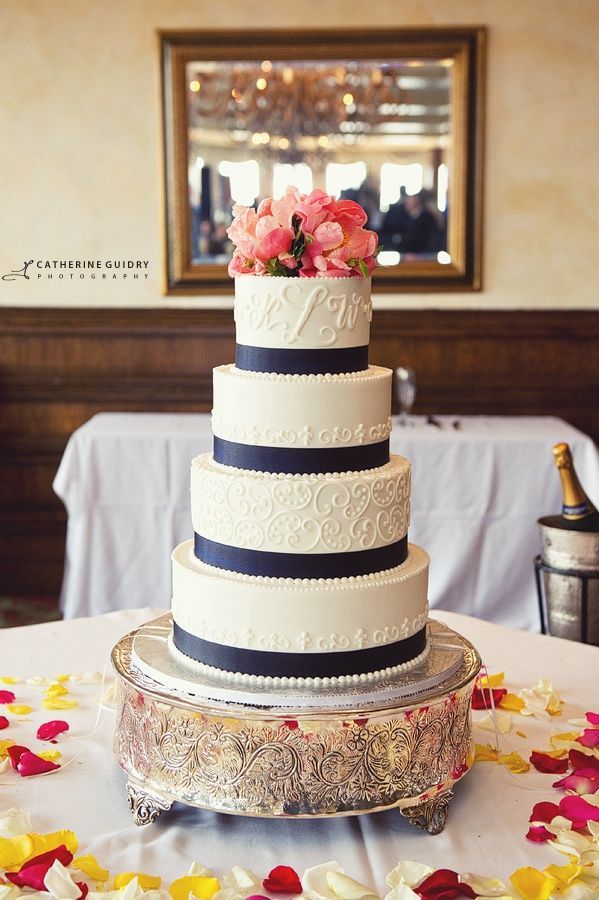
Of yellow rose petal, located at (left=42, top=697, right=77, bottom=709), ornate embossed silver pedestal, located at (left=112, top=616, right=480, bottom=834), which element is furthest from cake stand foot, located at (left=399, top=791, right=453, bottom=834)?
yellow rose petal, located at (left=42, top=697, right=77, bottom=709)

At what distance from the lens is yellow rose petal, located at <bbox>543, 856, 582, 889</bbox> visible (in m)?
1.79

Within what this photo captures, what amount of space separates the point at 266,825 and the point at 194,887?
30 cm

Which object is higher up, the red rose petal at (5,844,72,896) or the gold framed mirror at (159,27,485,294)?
the gold framed mirror at (159,27,485,294)

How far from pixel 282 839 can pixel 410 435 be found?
3.10 metres

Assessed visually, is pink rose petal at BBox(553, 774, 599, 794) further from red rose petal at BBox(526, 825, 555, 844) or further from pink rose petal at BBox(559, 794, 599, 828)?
red rose petal at BBox(526, 825, 555, 844)

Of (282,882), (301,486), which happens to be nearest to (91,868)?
(282,882)

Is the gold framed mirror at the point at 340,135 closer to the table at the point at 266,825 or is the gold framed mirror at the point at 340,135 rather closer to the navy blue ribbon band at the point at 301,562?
the table at the point at 266,825

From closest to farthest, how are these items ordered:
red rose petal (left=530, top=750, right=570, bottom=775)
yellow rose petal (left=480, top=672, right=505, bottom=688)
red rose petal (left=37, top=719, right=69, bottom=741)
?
1. red rose petal (left=530, top=750, right=570, bottom=775)
2. red rose petal (left=37, top=719, right=69, bottom=741)
3. yellow rose petal (left=480, top=672, right=505, bottom=688)

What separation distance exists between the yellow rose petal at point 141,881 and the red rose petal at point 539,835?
66 cm

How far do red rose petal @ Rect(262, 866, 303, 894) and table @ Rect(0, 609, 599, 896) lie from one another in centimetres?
6

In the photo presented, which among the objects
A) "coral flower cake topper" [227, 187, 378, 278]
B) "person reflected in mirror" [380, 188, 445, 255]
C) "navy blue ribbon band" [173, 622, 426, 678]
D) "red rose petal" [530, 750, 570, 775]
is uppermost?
"person reflected in mirror" [380, 188, 445, 255]

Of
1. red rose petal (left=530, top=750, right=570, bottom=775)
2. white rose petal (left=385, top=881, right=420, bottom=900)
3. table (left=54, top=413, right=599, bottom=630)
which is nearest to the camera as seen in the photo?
white rose petal (left=385, top=881, right=420, bottom=900)

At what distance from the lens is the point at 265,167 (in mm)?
5727

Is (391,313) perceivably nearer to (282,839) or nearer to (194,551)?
(194,551)
